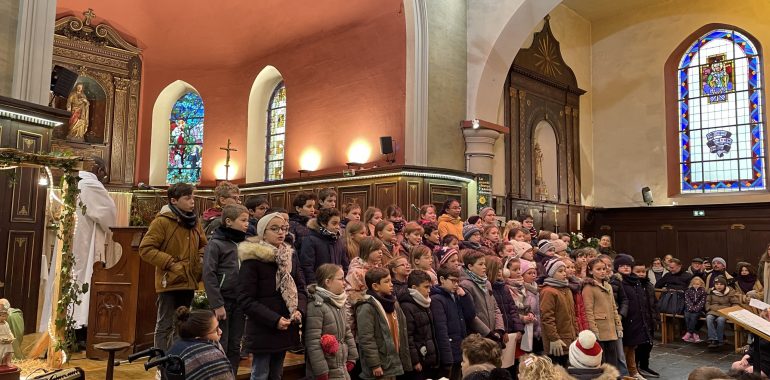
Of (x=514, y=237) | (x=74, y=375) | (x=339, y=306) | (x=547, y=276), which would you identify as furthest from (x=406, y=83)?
(x=74, y=375)

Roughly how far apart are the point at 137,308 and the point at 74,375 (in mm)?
1546

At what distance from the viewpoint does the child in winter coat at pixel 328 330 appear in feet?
12.9

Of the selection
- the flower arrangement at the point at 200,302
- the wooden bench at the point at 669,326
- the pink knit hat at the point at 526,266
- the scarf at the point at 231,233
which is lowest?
the wooden bench at the point at 669,326

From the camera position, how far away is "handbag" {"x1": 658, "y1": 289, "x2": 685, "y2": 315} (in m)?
9.59

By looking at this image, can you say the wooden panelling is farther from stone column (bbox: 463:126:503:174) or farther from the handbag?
stone column (bbox: 463:126:503:174)

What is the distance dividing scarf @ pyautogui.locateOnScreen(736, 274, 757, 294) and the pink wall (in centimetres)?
573

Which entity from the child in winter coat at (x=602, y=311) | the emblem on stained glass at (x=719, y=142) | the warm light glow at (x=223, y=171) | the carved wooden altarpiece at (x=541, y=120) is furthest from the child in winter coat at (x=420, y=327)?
the emblem on stained glass at (x=719, y=142)

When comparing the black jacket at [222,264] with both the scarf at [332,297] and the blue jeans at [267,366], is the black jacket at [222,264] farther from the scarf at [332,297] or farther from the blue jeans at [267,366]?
the scarf at [332,297]

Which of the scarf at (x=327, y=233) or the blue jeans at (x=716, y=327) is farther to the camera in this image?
the blue jeans at (x=716, y=327)

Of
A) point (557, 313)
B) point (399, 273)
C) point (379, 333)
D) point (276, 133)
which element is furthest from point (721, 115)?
point (379, 333)

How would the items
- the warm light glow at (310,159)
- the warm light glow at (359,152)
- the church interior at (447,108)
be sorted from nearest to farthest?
1. the church interior at (447,108)
2. the warm light glow at (359,152)
3. the warm light glow at (310,159)

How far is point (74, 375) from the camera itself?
12.7 ft

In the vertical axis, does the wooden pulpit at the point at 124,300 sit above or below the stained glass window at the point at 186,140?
below

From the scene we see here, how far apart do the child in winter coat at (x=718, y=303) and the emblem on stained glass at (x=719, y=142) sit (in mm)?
5624
